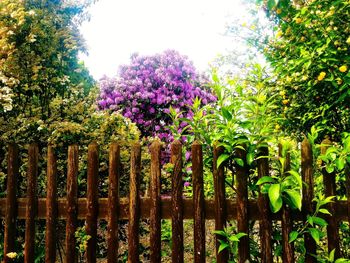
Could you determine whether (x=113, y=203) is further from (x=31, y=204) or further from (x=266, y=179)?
(x=266, y=179)

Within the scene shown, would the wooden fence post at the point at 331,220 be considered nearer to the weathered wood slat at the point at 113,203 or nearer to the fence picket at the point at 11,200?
the weathered wood slat at the point at 113,203

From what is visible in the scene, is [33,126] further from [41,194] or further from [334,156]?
[334,156]

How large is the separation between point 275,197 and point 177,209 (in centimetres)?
77

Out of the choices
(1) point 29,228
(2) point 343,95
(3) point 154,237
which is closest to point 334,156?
(2) point 343,95

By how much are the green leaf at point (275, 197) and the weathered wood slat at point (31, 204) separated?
1893 mm

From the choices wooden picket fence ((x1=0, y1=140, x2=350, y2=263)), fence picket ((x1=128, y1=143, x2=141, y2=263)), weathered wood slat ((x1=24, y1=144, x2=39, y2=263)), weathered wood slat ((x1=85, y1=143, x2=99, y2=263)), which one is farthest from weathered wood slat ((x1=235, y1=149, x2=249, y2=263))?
weathered wood slat ((x1=24, y1=144, x2=39, y2=263))

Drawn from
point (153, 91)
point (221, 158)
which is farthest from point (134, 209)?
point (153, 91)

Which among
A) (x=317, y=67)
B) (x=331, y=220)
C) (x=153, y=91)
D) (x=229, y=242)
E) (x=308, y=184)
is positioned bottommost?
(x=229, y=242)

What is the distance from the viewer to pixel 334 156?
8.97ft

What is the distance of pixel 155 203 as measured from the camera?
3.07 meters

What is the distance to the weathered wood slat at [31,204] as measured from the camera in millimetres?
3320

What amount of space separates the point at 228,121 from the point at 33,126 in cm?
192

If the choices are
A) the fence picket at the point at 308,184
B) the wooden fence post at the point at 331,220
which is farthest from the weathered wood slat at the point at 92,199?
the wooden fence post at the point at 331,220

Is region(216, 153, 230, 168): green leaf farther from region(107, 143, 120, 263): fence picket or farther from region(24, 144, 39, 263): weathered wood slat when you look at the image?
region(24, 144, 39, 263): weathered wood slat
